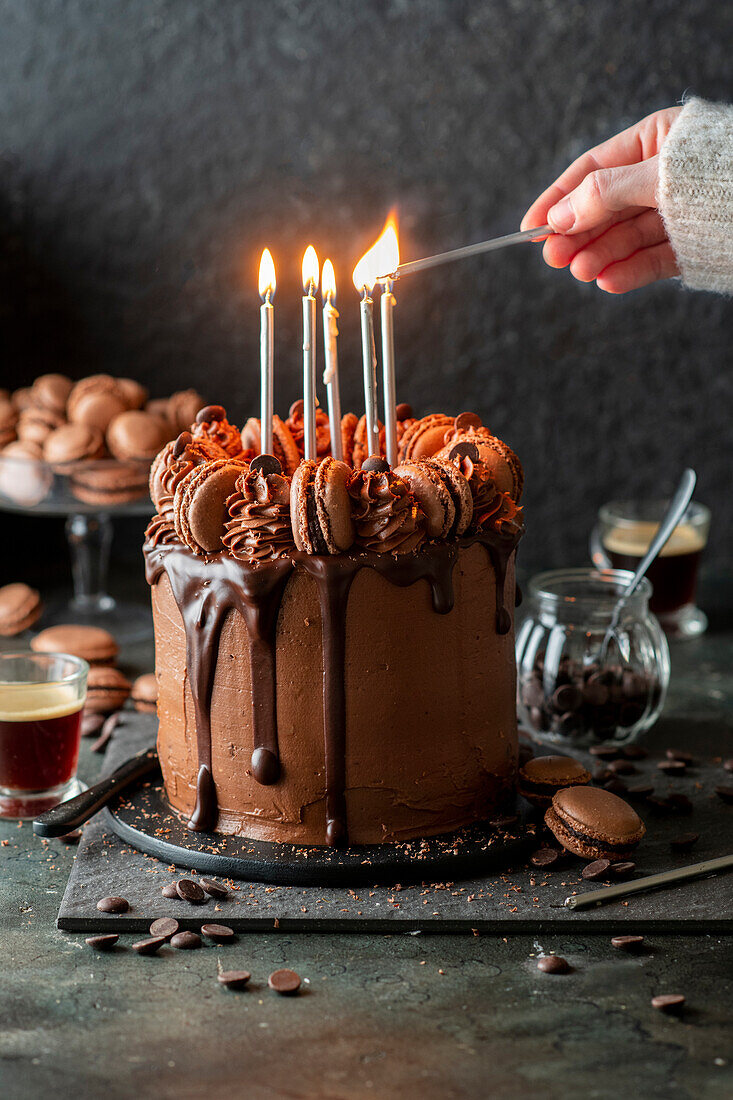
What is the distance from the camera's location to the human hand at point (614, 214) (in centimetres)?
135

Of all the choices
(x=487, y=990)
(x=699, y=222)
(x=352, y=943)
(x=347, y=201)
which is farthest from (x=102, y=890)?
(x=347, y=201)

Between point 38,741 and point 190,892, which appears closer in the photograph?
point 190,892

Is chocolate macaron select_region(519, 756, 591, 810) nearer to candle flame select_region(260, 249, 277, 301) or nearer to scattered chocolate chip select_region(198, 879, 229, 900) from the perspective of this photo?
scattered chocolate chip select_region(198, 879, 229, 900)

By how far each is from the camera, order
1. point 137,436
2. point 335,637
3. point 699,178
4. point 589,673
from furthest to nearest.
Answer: point 137,436 → point 589,673 → point 699,178 → point 335,637

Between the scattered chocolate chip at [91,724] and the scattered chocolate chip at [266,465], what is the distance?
65 cm

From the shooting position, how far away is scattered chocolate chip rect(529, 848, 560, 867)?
1.26 meters

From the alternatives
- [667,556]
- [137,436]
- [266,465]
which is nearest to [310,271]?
[266,465]

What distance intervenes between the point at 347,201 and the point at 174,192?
1.24 feet

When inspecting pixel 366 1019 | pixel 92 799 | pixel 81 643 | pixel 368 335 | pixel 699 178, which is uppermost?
pixel 699 178

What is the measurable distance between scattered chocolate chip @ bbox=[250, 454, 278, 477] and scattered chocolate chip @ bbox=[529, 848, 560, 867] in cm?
50

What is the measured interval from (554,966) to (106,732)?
0.85 meters

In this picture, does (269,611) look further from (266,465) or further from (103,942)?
(103,942)

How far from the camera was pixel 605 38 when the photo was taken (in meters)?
2.48

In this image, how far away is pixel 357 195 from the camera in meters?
2.58
